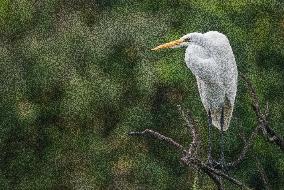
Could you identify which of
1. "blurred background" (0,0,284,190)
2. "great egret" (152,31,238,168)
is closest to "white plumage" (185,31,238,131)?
"great egret" (152,31,238,168)

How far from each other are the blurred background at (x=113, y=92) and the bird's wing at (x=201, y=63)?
2.26 meters

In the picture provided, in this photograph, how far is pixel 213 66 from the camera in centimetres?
214

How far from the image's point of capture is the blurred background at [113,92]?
4508 mm

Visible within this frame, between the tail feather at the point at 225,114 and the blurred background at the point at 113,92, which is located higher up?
the tail feather at the point at 225,114

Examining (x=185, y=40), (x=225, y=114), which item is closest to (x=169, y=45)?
(x=185, y=40)

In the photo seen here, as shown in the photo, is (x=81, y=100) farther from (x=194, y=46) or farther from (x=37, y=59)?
(x=194, y=46)

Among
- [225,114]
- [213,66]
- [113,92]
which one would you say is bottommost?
[113,92]

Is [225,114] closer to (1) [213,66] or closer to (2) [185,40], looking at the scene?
(1) [213,66]

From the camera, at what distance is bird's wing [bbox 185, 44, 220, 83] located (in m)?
2.05

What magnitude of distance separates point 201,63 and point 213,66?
8cm

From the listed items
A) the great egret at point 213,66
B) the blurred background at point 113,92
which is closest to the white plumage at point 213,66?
the great egret at point 213,66

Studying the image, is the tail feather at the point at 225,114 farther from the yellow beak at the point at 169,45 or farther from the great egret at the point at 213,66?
the yellow beak at the point at 169,45

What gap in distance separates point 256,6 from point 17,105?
1.91 metres

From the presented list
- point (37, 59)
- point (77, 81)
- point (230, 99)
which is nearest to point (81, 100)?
point (77, 81)
